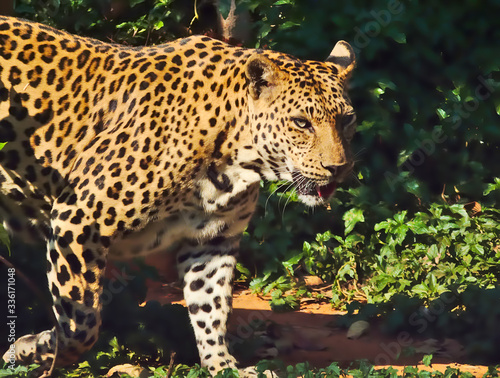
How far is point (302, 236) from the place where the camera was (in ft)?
26.5

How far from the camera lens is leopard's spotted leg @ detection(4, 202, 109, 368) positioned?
5.41 metres

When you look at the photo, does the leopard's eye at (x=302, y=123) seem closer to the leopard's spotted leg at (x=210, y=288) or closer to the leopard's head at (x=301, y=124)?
the leopard's head at (x=301, y=124)

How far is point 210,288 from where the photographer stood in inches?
235

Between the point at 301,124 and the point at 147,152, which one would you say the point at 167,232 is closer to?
the point at 147,152

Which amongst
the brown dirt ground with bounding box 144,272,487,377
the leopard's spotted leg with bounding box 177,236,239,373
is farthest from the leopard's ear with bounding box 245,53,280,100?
the brown dirt ground with bounding box 144,272,487,377

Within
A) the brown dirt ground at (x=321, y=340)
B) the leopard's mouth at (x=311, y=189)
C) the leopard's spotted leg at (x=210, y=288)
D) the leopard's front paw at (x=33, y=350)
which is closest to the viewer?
the leopard's mouth at (x=311, y=189)

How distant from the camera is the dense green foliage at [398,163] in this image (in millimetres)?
7629

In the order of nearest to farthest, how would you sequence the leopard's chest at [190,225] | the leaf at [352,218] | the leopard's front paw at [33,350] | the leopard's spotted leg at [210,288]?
the leopard's chest at [190,225]
the leopard's front paw at [33,350]
the leopard's spotted leg at [210,288]
the leaf at [352,218]

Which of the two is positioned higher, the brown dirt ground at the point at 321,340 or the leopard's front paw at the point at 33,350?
the leopard's front paw at the point at 33,350

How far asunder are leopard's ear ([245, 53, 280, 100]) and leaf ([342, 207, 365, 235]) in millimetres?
2575

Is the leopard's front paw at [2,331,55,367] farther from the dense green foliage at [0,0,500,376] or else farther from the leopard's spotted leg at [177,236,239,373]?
the dense green foliage at [0,0,500,376]

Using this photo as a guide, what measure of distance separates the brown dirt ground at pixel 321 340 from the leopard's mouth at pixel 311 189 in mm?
1268

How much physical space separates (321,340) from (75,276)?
2.12 metres

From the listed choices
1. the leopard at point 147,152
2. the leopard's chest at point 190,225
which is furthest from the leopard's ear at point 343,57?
the leopard's chest at point 190,225
